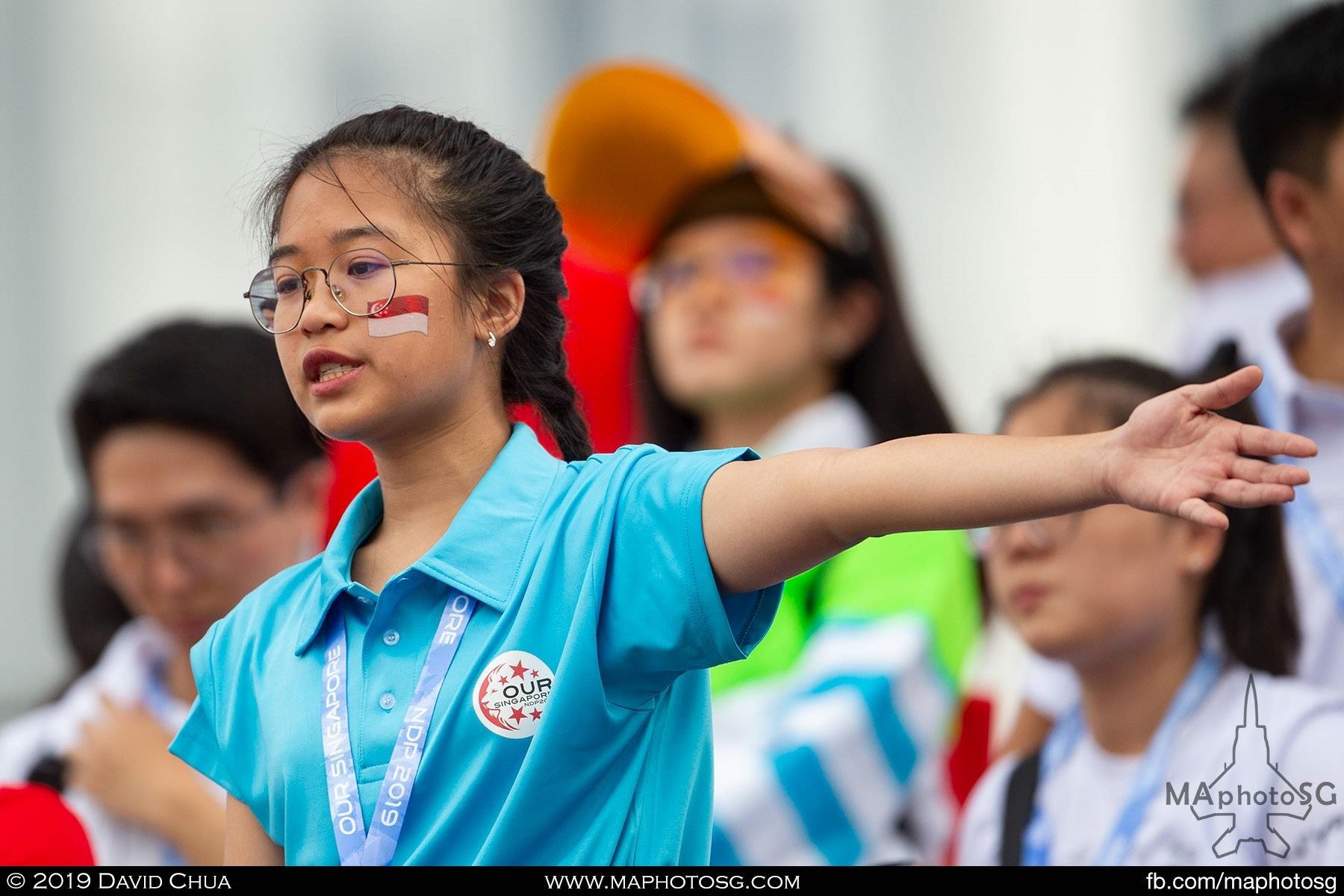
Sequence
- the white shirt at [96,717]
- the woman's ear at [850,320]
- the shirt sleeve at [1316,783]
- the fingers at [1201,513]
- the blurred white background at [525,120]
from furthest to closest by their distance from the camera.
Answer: the blurred white background at [525,120]
the woman's ear at [850,320]
the white shirt at [96,717]
the shirt sleeve at [1316,783]
the fingers at [1201,513]

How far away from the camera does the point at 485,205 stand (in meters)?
1.52

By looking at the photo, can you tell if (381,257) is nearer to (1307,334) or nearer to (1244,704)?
(1244,704)

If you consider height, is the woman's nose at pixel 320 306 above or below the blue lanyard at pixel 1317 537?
above

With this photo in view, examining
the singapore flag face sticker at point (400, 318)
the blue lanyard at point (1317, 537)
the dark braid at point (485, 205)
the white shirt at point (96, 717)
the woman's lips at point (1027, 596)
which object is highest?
the dark braid at point (485, 205)

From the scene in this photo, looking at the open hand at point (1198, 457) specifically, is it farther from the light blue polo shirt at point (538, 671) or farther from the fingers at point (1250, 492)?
the light blue polo shirt at point (538, 671)

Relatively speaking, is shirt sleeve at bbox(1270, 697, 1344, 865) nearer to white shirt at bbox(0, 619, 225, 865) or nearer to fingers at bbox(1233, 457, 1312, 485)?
fingers at bbox(1233, 457, 1312, 485)

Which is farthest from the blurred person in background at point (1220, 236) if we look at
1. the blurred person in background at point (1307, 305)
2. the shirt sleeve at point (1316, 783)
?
the shirt sleeve at point (1316, 783)

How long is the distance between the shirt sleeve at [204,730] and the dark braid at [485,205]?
1.24ft

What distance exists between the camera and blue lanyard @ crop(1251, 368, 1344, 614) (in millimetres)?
2400

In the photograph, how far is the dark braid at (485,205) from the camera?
151cm

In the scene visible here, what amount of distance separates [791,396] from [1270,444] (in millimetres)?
1768

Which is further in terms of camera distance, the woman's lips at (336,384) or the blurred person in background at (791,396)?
the blurred person in background at (791,396)

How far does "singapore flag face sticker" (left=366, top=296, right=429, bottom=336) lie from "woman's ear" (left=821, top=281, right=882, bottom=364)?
1.70m

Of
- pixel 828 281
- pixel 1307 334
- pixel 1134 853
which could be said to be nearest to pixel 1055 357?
pixel 1307 334
